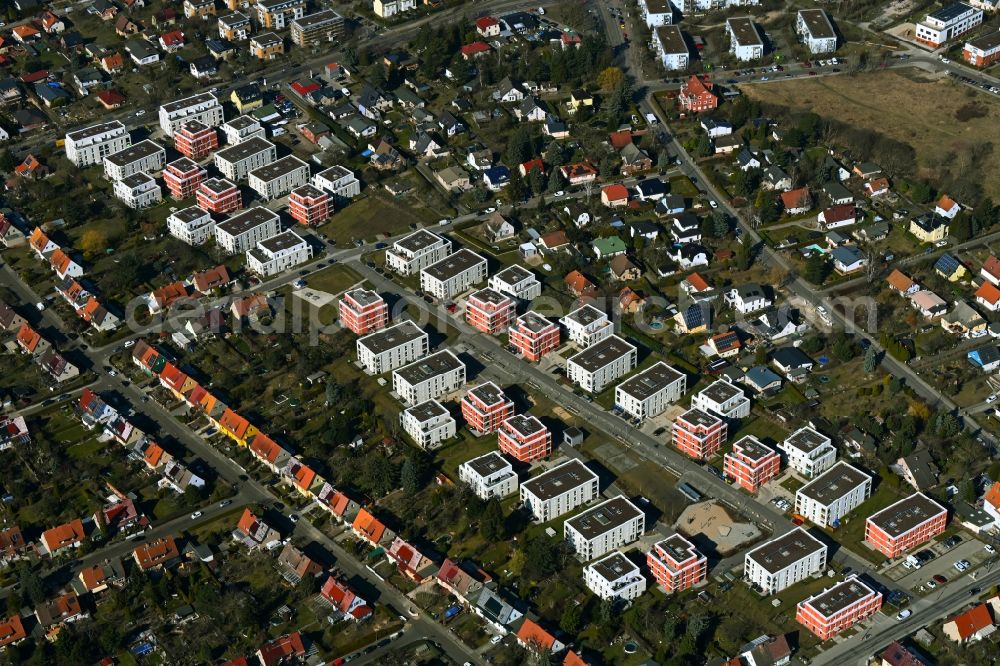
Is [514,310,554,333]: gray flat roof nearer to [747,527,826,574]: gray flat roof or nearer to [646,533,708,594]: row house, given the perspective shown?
[646,533,708,594]: row house

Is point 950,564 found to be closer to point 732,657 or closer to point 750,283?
point 732,657

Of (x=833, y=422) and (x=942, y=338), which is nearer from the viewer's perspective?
(x=833, y=422)

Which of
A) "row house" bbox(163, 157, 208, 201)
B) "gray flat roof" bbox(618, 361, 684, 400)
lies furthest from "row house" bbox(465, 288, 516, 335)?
"row house" bbox(163, 157, 208, 201)

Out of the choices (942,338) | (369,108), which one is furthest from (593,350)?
(369,108)

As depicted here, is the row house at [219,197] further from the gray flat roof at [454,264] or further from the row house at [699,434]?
the row house at [699,434]

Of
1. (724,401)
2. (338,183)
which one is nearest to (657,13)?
(338,183)
